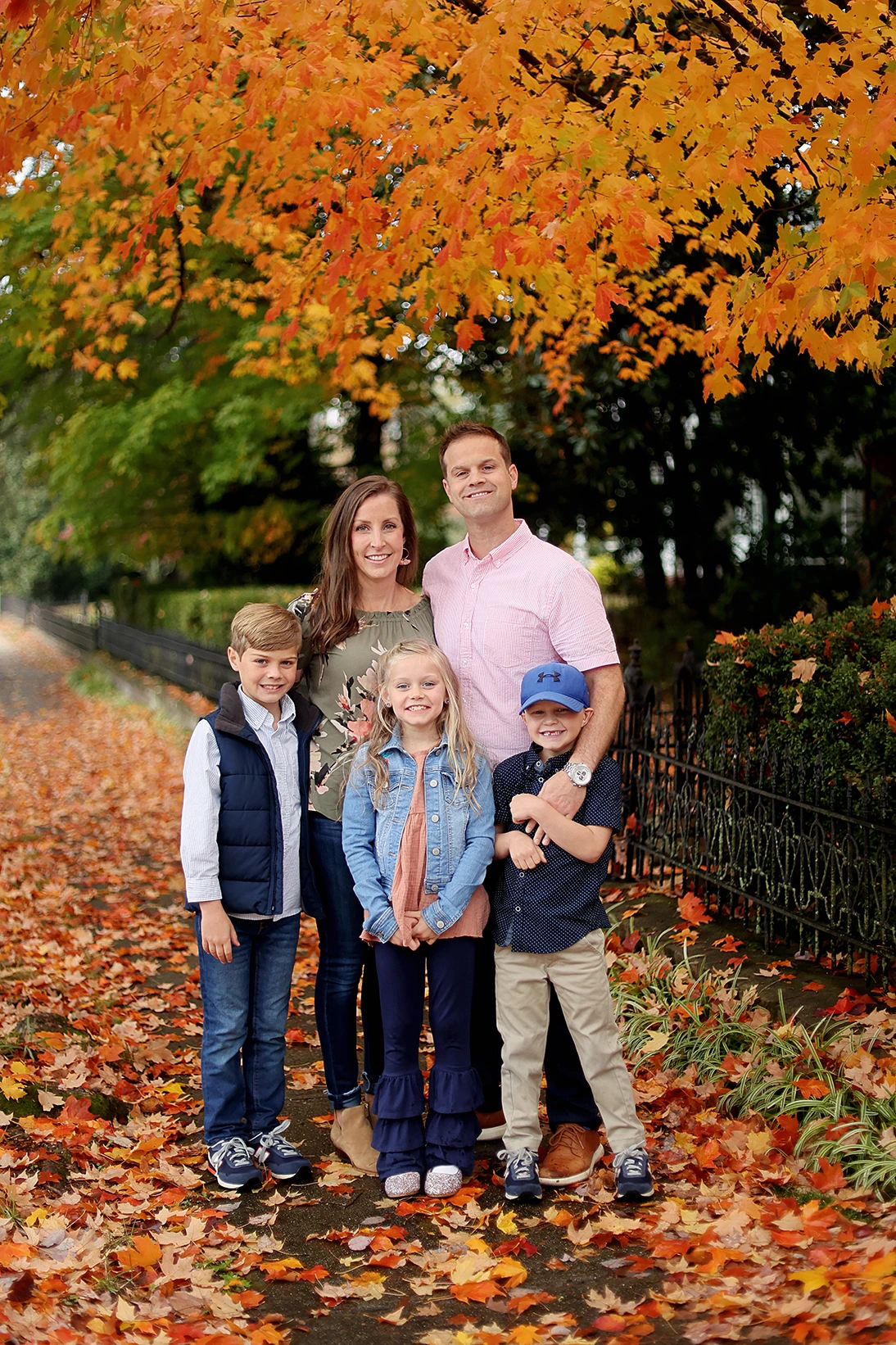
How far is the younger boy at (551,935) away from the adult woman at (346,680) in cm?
50

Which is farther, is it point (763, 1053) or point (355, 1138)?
point (763, 1053)

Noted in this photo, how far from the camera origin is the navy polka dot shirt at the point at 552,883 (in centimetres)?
363

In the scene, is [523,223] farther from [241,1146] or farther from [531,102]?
[241,1146]

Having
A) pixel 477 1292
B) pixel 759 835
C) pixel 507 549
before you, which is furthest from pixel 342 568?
pixel 759 835

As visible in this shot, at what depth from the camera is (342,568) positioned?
389 centimetres

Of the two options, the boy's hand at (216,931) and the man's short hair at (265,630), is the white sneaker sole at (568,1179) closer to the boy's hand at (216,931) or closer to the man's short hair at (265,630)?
the boy's hand at (216,931)

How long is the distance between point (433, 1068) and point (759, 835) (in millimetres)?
2042

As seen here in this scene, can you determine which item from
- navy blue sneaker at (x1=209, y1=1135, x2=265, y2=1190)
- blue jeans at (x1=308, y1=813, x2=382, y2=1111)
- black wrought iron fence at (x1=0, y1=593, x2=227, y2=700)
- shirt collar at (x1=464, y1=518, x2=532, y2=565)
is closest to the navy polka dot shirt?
blue jeans at (x1=308, y1=813, x2=382, y2=1111)

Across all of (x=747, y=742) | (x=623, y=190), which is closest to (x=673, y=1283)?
(x=747, y=742)

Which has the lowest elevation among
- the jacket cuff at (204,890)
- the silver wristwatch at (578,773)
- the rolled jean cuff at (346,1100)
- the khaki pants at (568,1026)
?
the rolled jean cuff at (346,1100)

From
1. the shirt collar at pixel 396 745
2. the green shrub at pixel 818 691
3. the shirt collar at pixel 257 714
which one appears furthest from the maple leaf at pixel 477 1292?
the green shrub at pixel 818 691

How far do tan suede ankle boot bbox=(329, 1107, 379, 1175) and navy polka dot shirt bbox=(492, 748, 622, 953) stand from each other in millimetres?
850

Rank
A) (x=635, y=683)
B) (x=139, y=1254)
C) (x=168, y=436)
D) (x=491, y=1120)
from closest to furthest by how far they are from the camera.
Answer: (x=139, y=1254) → (x=491, y=1120) → (x=635, y=683) → (x=168, y=436)

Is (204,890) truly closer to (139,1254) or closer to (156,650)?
(139,1254)
